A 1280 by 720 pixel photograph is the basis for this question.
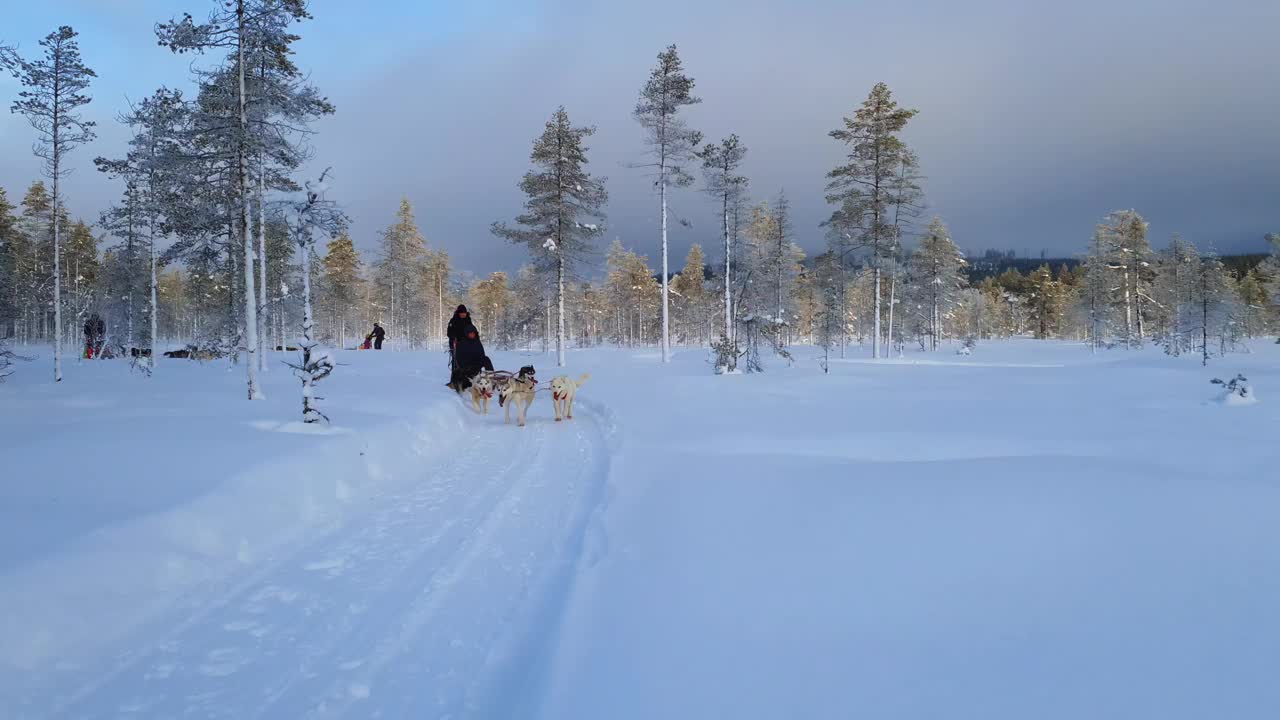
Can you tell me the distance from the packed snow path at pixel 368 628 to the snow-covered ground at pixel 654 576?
21mm

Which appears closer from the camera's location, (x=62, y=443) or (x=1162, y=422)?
(x=62, y=443)

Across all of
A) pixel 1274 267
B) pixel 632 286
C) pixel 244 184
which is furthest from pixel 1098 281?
pixel 244 184

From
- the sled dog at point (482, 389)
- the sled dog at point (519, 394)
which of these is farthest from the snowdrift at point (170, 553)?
the sled dog at point (482, 389)

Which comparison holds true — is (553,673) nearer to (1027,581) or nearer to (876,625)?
(876,625)

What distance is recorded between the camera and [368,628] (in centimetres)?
346

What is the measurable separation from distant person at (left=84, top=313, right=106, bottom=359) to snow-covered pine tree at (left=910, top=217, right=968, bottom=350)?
52.1 meters

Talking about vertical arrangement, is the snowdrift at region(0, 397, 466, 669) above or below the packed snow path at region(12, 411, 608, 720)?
above

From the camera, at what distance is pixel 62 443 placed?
22.8 feet

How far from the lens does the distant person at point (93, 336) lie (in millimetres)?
29375

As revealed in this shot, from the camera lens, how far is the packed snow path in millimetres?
2795

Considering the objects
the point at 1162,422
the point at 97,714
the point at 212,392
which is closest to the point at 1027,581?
the point at 97,714

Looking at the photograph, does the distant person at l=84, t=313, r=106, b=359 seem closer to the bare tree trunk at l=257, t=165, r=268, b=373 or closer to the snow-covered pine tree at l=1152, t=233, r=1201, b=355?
the bare tree trunk at l=257, t=165, r=268, b=373

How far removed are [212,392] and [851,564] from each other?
15086 millimetres

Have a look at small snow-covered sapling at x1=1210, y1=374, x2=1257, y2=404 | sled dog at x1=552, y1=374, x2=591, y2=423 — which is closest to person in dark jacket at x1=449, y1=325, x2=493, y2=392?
sled dog at x1=552, y1=374, x2=591, y2=423
